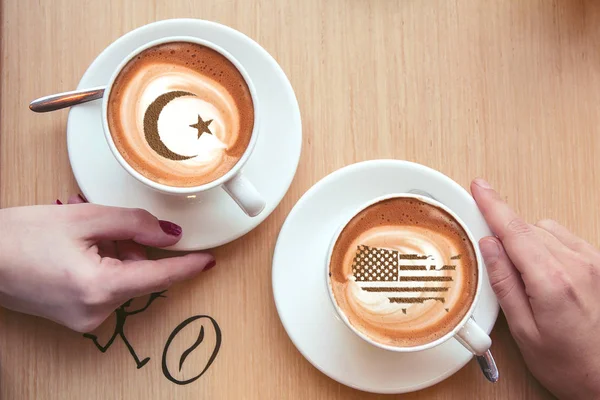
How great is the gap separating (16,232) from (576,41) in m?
1.02

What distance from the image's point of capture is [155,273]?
0.99 metres

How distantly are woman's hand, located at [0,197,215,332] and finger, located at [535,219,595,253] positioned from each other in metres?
0.63

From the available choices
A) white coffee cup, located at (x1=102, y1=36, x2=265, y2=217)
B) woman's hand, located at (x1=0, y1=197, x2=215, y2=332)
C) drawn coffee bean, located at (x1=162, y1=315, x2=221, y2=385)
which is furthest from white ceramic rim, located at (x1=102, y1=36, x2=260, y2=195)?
drawn coffee bean, located at (x1=162, y1=315, x2=221, y2=385)

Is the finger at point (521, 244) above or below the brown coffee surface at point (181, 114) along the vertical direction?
below

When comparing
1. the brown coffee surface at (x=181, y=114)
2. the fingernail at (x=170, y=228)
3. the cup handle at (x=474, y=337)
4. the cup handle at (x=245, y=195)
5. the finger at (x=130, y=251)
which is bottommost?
the cup handle at (x=474, y=337)

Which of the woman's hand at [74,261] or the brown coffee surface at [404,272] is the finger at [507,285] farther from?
the woman's hand at [74,261]

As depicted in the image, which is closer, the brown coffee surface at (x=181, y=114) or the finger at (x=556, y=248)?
the brown coffee surface at (x=181, y=114)

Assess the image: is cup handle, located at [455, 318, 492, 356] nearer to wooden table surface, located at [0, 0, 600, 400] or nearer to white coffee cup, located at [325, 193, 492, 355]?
white coffee cup, located at [325, 193, 492, 355]

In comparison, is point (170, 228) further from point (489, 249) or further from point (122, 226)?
point (489, 249)

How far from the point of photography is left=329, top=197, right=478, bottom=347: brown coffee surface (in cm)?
94

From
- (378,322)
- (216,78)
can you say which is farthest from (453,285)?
(216,78)

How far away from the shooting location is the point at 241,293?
1075mm

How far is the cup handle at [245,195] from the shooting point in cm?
90

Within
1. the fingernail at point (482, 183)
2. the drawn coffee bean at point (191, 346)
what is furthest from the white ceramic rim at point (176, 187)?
the fingernail at point (482, 183)
